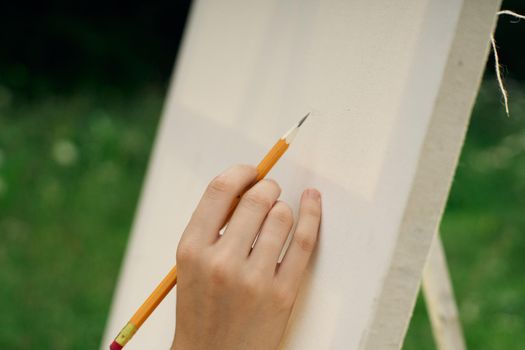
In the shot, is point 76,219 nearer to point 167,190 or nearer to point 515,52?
point 167,190

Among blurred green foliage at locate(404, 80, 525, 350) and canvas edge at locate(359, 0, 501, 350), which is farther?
blurred green foliage at locate(404, 80, 525, 350)

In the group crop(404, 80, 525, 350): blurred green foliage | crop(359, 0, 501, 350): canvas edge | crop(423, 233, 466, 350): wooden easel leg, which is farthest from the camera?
crop(404, 80, 525, 350): blurred green foliage

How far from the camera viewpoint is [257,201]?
53 cm

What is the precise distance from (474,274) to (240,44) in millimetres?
1576

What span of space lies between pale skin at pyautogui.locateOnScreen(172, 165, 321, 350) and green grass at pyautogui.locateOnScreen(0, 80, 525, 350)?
1513 millimetres

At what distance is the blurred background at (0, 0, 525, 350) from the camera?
6.69 feet

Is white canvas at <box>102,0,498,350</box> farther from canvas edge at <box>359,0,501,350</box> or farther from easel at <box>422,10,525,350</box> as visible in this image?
easel at <box>422,10,525,350</box>

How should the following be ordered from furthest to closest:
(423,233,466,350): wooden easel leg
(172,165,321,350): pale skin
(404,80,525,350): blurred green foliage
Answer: (404,80,525,350): blurred green foliage < (423,233,466,350): wooden easel leg < (172,165,321,350): pale skin

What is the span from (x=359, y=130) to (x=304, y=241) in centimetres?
9

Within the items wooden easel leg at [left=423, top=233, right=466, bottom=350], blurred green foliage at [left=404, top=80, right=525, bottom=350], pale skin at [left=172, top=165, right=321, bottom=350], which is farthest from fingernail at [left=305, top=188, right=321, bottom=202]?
blurred green foliage at [left=404, top=80, right=525, bottom=350]

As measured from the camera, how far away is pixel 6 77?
3.19 meters

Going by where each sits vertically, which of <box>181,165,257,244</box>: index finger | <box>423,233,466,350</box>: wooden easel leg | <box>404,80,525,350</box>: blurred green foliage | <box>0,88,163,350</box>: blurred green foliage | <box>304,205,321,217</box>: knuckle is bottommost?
<box>0,88,163,350</box>: blurred green foliage

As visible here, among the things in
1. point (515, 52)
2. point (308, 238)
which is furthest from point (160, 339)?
point (515, 52)

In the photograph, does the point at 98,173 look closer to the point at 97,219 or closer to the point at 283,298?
the point at 97,219
